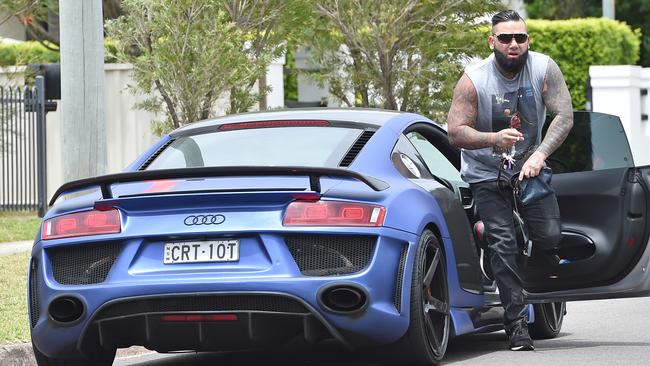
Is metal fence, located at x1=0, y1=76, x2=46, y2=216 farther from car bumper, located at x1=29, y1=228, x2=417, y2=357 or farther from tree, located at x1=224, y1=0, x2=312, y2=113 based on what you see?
car bumper, located at x1=29, y1=228, x2=417, y2=357

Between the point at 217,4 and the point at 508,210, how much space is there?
6242mm

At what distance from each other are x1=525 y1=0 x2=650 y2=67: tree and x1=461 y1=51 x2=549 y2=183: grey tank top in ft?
107

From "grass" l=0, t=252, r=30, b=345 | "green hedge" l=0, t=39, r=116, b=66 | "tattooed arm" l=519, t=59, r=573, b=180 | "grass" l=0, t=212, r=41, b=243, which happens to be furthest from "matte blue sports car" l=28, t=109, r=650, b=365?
"green hedge" l=0, t=39, r=116, b=66

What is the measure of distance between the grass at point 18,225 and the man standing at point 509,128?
9.32m

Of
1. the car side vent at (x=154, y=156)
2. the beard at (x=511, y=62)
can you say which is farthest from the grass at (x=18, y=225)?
the beard at (x=511, y=62)

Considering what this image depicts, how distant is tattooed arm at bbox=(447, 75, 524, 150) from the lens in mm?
7930

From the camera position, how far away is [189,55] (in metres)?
13.5

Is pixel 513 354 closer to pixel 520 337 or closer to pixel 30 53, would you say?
pixel 520 337

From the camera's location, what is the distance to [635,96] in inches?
1099

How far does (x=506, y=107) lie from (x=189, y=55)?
5787mm

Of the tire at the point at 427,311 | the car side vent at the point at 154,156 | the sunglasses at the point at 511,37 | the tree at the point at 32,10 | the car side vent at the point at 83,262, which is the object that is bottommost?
the tire at the point at 427,311

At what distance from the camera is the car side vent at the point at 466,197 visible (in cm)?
862

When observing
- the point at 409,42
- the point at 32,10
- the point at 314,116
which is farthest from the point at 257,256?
the point at 32,10

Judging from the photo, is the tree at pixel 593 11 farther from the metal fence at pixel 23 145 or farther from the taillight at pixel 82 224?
the taillight at pixel 82 224
